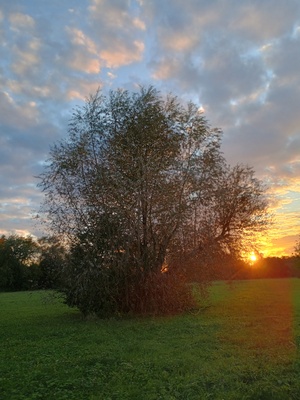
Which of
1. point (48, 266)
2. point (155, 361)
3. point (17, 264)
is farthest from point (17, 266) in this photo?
point (155, 361)

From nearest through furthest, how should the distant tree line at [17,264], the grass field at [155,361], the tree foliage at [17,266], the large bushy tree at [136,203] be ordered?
1. the grass field at [155,361]
2. the large bushy tree at [136,203]
3. the distant tree line at [17,264]
4. the tree foliage at [17,266]

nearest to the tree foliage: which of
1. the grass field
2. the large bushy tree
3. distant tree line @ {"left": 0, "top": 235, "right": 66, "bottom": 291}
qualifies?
distant tree line @ {"left": 0, "top": 235, "right": 66, "bottom": 291}

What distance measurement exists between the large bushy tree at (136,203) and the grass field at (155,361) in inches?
130

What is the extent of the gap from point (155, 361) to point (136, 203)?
1043 centimetres

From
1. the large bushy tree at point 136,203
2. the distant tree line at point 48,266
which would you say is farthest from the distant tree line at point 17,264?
the large bushy tree at point 136,203

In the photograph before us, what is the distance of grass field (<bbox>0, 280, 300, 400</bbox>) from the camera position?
25.1ft

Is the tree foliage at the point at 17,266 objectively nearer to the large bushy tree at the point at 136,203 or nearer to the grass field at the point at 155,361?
the large bushy tree at the point at 136,203

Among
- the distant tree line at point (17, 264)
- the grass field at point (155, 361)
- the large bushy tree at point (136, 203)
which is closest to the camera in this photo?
the grass field at point (155, 361)

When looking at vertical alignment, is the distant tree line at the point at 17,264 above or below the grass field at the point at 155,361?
above

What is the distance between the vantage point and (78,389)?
7922 millimetres

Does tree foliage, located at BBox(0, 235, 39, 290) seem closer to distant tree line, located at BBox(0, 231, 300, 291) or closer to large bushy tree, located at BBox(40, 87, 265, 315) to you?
distant tree line, located at BBox(0, 231, 300, 291)

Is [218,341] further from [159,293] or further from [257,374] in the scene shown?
[159,293]

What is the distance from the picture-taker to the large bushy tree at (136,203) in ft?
64.9

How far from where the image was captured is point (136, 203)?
1977 centimetres
